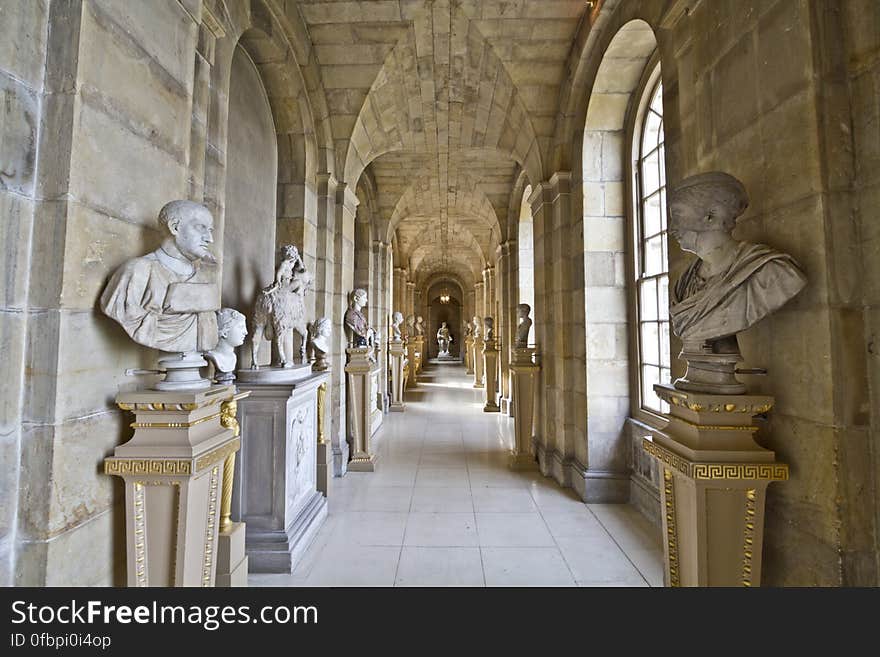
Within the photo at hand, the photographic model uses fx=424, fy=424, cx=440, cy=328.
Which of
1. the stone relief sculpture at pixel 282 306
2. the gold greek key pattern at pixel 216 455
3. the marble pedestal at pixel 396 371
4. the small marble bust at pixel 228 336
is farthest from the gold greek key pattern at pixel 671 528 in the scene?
the marble pedestal at pixel 396 371

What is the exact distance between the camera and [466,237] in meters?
13.4

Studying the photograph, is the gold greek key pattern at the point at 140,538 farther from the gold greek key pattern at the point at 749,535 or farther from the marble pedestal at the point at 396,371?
the marble pedestal at the point at 396,371

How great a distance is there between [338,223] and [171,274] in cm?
336

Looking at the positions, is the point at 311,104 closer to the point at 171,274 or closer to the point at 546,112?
the point at 546,112

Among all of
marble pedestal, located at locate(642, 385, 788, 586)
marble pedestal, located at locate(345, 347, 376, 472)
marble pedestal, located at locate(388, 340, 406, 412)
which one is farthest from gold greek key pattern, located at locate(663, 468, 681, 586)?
Result: marble pedestal, located at locate(388, 340, 406, 412)

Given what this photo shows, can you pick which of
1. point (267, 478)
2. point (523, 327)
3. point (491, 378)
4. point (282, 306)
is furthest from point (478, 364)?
point (267, 478)

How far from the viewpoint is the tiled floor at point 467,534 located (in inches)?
106

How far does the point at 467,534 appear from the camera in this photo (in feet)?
10.6

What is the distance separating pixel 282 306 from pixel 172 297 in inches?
57.3

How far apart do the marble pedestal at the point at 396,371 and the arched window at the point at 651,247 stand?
19.2 ft

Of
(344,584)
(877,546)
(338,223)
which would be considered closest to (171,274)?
(344,584)

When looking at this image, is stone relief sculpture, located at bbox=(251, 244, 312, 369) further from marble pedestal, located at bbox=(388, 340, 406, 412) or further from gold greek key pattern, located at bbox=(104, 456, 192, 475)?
marble pedestal, located at bbox=(388, 340, 406, 412)

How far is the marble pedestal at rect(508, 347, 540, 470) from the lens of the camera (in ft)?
16.2

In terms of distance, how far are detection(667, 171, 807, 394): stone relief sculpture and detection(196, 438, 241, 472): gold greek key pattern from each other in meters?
1.94
